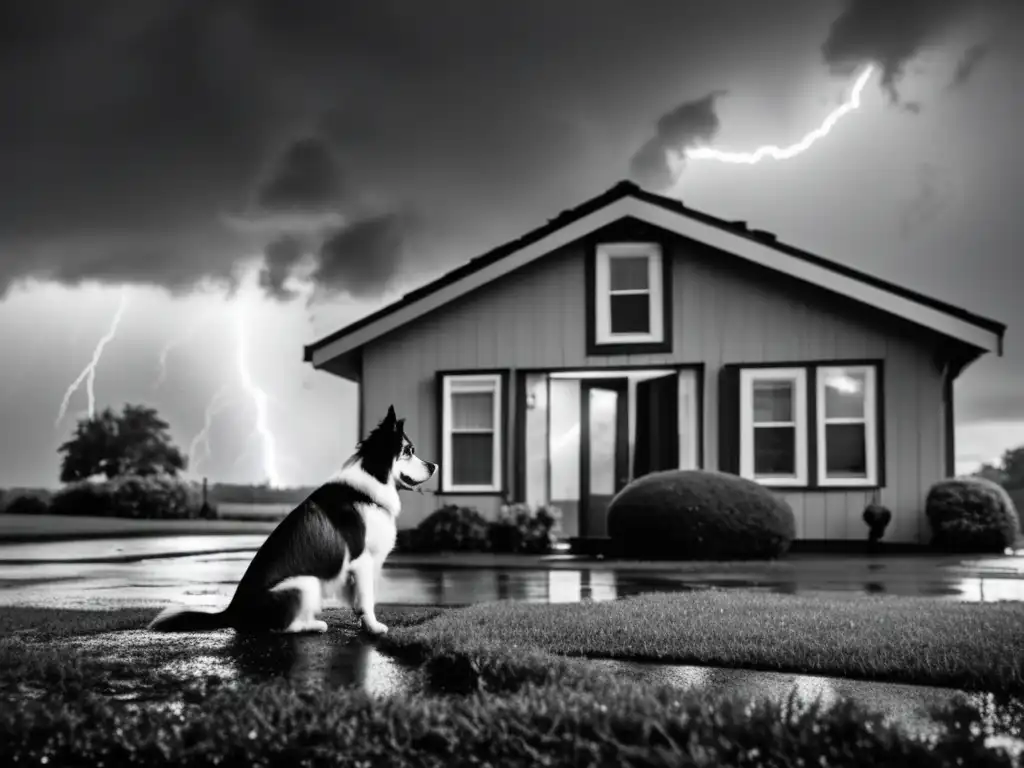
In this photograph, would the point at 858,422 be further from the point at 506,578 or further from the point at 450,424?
the point at 506,578

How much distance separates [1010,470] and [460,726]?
42582 millimetres

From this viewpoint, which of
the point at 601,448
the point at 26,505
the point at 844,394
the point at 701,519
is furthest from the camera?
the point at 26,505

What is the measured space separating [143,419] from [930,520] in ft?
99.4

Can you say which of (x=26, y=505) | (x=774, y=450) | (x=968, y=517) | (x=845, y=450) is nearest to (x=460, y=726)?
(x=968, y=517)

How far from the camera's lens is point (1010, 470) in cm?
4291

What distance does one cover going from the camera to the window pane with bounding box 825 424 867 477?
64.5 ft

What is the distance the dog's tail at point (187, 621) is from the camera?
7199mm

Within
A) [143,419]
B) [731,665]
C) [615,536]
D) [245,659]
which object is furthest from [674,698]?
[143,419]

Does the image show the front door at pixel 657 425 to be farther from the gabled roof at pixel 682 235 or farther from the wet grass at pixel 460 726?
the wet grass at pixel 460 726

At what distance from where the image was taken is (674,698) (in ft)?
15.7

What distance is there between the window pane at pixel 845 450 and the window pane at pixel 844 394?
211mm

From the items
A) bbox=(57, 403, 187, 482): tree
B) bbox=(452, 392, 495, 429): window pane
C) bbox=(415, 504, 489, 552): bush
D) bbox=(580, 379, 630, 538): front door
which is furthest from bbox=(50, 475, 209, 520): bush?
bbox=(580, 379, 630, 538): front door

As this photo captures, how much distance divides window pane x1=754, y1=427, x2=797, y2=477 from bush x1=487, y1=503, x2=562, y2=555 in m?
3.58

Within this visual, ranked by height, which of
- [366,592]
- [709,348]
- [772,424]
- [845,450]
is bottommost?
[366,592]
